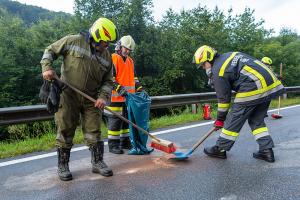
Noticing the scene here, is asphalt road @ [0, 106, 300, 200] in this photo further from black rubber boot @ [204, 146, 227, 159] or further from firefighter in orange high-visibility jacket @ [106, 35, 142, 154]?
firefighter in orange high-visibility jacket @ [106, 35, 142, 154]

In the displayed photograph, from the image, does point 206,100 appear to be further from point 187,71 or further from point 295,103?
point 187,71

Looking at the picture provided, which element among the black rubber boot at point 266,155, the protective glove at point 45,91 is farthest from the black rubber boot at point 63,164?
the black rubber boot at point 266,155

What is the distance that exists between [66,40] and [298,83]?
24.2 meters

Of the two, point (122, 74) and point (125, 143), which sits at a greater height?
point (122, 74)

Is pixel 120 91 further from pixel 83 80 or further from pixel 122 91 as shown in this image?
pixel 83 80

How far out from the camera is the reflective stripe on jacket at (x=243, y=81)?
468cm

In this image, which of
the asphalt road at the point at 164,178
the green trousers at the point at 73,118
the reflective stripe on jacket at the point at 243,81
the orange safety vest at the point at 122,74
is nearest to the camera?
the asphalt road at the point at 164,178

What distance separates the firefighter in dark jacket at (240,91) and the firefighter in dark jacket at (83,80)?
1493 mm

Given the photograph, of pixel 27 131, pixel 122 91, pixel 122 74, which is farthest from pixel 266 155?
pixel 27 131

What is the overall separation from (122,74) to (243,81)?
1.91 m

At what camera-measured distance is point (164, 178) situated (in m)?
4.08

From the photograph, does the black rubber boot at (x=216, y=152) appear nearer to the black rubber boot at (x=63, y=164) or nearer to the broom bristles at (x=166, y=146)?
the broom bristles at (x=166, y=146)

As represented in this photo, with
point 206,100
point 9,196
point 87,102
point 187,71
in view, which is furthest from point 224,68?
point 187,71

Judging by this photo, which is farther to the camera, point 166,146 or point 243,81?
point 166,146
